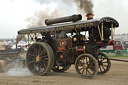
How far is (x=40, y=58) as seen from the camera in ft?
25.9

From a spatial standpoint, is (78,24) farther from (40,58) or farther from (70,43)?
(40,58)

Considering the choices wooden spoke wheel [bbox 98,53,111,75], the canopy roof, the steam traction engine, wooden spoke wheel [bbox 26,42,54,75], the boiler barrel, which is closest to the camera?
the canopy roof

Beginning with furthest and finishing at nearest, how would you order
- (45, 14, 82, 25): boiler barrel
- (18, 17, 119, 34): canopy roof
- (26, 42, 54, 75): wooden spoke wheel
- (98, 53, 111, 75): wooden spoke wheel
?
(98, 53, 111, 75): wooden spoke wheel, (26, 42, 54, 75): wooden spoke wheel, (45, 14, 82, 25): boiler barrel, (18, 17, 119, 34): canopy roof

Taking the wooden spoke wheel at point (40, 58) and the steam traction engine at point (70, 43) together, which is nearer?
the steam traction engine at point (70, 43)

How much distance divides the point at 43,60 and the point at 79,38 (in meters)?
1.83

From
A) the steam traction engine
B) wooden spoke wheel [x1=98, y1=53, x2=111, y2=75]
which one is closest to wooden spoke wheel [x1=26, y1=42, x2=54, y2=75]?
the steam traction engine

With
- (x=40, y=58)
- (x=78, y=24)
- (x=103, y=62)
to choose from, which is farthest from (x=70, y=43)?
(x=103, y=62)

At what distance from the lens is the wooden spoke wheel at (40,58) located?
7.56 m

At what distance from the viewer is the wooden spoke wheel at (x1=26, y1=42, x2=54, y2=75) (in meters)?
7.56

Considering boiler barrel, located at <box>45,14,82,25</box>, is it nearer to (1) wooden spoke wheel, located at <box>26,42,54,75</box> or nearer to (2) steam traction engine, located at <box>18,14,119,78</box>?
(2) steam traction engine, located at <box>18,14,119,78</box>

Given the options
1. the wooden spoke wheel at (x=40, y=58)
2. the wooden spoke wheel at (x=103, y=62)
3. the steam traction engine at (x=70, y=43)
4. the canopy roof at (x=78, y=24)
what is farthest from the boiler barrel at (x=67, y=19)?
the wooden spoke wheel at (x=103, y=62)

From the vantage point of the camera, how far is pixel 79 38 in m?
7.59

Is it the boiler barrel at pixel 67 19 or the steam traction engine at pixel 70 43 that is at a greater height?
the boiler barrel at pixel 67 19

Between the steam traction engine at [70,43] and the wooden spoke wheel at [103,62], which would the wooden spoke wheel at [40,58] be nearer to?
the steam traction engine at [70,43]
